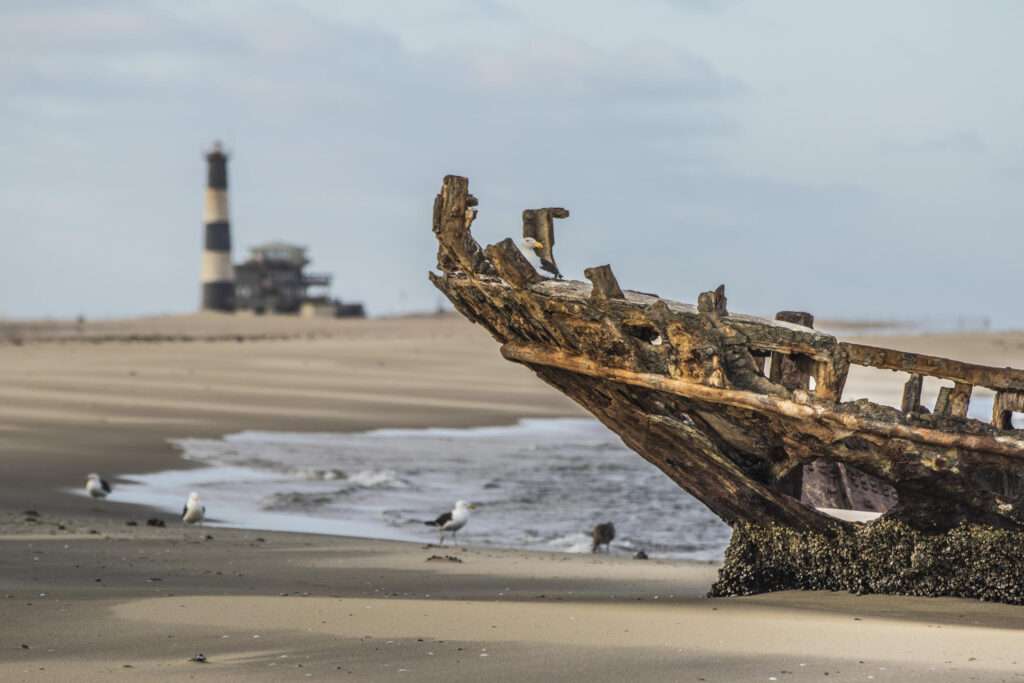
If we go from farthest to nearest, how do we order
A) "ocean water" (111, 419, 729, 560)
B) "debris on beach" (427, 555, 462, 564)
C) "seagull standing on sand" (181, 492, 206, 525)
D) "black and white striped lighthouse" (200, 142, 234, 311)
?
"black and white striped lighthouse" (200, 142, 234, 311) → "ocean water" (111, 419, 729, 560) → "seagull standing on sand" (181, 492, 206, 525) → "debris on beach" (427, 555, 462, 564)

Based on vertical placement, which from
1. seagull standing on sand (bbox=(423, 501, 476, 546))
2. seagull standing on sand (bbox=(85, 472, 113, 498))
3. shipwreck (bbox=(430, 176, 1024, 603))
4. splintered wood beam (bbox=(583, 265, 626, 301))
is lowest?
seagull standing on sand (bbox=(423, 501, 476, 546))

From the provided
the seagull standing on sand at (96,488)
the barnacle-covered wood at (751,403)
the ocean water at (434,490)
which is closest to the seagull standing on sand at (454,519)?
the ocean water at (434,490)

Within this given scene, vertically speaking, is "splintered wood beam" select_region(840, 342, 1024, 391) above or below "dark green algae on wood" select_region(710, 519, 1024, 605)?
above

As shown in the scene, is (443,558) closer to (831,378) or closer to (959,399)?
(831,378)

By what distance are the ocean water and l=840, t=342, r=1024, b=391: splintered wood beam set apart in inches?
219

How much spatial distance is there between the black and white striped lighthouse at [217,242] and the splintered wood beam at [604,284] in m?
68.7

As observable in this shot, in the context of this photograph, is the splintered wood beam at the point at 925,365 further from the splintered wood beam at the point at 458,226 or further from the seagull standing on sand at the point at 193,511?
the seagull standing on sand at the point at 193,511

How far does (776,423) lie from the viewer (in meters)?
9.75

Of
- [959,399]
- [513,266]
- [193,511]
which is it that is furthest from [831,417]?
[193,511]

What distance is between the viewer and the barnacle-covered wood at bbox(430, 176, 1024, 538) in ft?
31.4

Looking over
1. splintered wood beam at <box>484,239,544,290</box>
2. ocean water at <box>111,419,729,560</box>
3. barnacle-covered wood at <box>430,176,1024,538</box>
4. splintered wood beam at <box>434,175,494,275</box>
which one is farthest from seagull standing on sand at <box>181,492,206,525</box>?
splintered wood beam at <box>484,239,544,290</box>

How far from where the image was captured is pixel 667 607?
10.0 m

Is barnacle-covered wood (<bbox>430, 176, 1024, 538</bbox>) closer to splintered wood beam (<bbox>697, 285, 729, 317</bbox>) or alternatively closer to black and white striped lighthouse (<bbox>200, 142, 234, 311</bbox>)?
splintered wood beam (<bbox>697, 285, 729, 317</bbox>)

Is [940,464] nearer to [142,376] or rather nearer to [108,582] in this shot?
[108,582]
